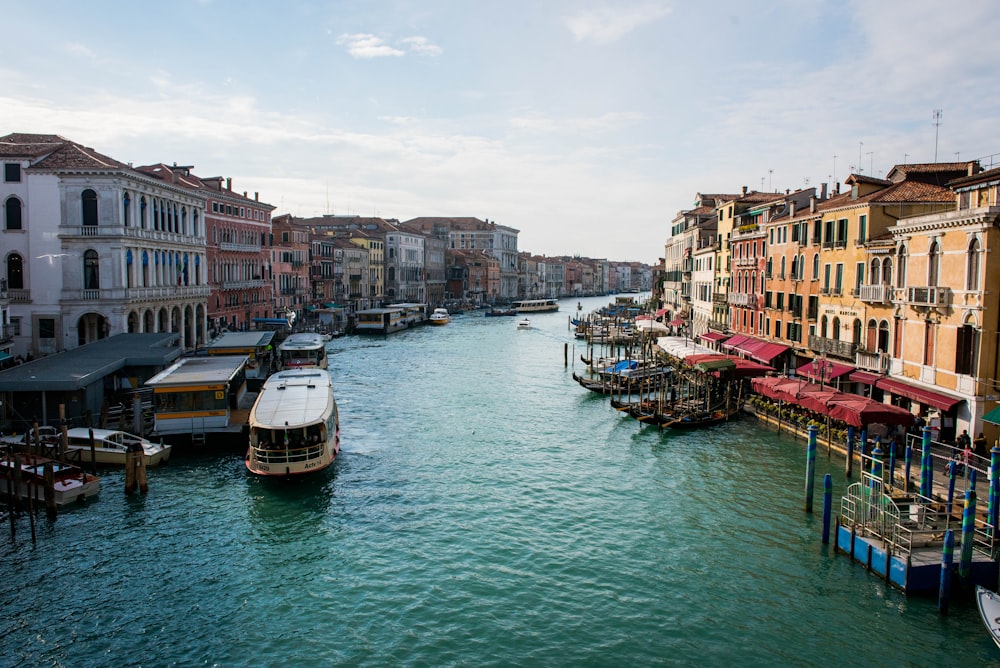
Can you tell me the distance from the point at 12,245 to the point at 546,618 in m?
26.1

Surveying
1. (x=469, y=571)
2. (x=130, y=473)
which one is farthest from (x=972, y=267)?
(x=130, y=473)

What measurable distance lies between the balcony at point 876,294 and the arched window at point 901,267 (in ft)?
1.22

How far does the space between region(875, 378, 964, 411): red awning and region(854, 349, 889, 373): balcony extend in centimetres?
55

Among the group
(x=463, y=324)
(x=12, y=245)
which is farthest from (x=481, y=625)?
(x=463, y=324)

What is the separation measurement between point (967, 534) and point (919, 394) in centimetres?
801

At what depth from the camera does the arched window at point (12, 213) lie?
27.7m

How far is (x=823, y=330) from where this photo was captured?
26.5 meters

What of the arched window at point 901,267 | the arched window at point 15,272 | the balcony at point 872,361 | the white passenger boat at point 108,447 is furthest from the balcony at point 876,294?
the arched window at point 15,272

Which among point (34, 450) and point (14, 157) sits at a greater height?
point (14, 157)

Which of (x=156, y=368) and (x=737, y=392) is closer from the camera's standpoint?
(x=156, y=368)

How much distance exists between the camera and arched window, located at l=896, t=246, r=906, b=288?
2094cm

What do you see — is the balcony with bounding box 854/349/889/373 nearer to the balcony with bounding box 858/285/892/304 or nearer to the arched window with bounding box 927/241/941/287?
the balcony with bounding box 858/285/892/304

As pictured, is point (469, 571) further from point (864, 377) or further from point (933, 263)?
point (933, 263)

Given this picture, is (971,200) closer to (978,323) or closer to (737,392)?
(978,323)
